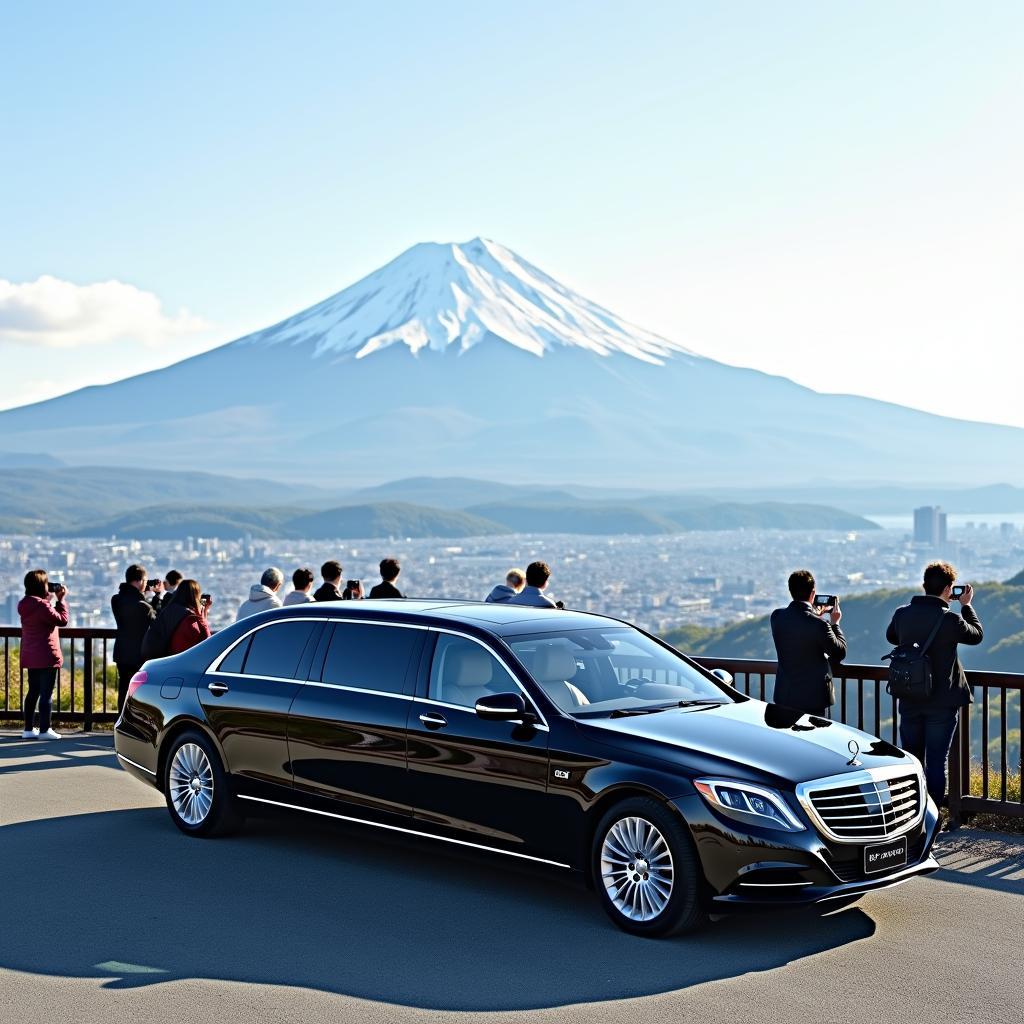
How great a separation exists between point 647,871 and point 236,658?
12.0ft

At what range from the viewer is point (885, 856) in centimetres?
794

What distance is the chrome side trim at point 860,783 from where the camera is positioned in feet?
25.4

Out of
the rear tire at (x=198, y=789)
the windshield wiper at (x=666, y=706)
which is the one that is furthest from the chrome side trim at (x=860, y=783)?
the rear tire at (x=198, y=789)

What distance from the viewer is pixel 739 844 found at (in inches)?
299

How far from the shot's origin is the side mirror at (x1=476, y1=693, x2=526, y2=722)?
27.7 ft

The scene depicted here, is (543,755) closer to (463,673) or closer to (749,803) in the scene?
(463,673)

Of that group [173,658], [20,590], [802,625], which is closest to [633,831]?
[802,625]

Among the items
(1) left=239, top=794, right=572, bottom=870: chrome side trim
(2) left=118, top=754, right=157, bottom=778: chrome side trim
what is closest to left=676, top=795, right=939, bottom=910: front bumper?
(1) left=239, top=794, right=572, bottom=870: chrome side trim

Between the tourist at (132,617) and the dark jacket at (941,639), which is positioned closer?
the dark jacket at (941,639)

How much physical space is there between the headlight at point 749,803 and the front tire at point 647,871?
0.22m

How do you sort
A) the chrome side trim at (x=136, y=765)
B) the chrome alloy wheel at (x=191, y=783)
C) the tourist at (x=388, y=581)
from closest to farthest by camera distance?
the chrome alloy wheel at (x=191, y=783), the chrome side trim at (x=136, y=765), the tourist at (x=388, y=581)

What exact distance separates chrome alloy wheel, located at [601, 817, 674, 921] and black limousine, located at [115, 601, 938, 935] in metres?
0.01

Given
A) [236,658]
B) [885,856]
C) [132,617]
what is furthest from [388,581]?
[885,856]

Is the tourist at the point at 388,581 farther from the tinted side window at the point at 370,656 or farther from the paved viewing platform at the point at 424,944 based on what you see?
the tinted side window at the point at 370,656
